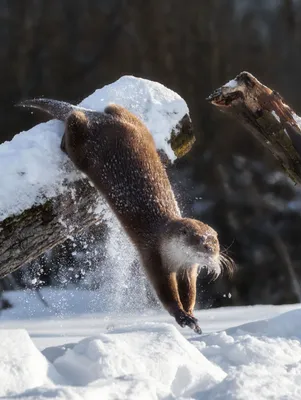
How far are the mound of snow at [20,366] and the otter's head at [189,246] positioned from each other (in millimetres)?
737

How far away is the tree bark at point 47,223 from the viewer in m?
2.88

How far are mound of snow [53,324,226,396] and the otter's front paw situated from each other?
13 centimetres

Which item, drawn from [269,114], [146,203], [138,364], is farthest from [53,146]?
[138,364]

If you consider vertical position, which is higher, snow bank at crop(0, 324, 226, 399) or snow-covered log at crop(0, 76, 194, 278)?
snow-covered log at crop(0, 76, 194, 278)

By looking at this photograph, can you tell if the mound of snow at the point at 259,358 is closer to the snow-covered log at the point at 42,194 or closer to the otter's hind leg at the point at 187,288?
the otter's hind leg at the point at 187,288

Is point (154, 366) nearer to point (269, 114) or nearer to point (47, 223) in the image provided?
point (47, 223)

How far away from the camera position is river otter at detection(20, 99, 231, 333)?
265cm

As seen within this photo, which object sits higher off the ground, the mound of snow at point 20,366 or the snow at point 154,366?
the mound of snow at point 20,366

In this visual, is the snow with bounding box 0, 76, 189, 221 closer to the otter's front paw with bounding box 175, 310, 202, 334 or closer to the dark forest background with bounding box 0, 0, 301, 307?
the otter's front paw with bounding box 175, 310, 202, 334

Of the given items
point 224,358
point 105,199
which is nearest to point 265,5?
point 105,199

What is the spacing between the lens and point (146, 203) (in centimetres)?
282

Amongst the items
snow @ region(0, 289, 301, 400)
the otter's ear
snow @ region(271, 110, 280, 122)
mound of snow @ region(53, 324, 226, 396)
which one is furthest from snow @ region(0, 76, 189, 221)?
mound of snow @ region(53, 324, 226, 396)

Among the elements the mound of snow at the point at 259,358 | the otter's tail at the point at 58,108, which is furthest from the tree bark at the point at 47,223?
the mound of snow at the point at 259,358

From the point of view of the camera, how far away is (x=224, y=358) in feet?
8.63
